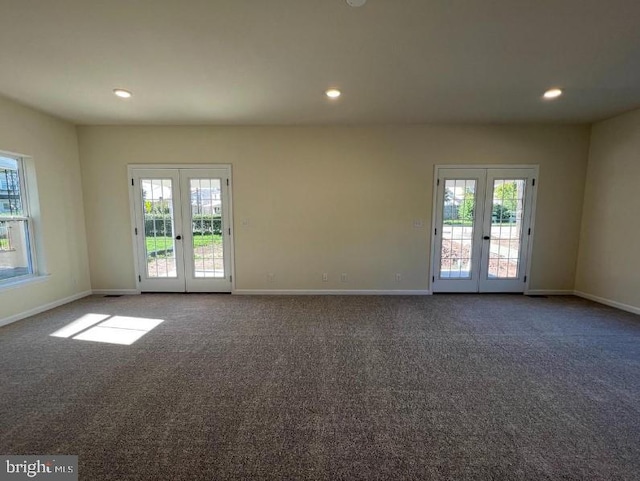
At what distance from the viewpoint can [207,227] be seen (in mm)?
4484

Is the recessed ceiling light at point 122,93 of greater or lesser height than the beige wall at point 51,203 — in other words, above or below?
above

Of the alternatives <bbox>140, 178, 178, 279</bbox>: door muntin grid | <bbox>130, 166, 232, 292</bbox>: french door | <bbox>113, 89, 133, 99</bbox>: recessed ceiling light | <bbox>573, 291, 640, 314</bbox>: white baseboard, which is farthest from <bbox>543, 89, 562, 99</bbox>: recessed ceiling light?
<bbox>140, 178, 178, 279</bbox>: door muntin grid

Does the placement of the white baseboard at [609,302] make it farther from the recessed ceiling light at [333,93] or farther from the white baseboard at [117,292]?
the white baseboard at [117,292]

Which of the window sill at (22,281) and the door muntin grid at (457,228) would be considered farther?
the door muntin grid at (457,228)

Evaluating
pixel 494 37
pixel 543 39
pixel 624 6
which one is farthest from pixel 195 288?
pixel 624 6

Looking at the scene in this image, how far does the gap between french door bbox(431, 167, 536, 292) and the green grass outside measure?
374 centimetres

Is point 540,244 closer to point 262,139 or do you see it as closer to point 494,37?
point 494,37

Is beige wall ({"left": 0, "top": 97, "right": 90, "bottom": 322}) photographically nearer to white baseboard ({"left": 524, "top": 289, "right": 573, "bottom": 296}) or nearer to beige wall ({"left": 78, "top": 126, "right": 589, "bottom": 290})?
beige wall ({"left": 78, "top": 126, "right": 589, "bottom": 290})

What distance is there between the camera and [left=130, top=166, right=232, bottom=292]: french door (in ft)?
14.4

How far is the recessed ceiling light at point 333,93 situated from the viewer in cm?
305

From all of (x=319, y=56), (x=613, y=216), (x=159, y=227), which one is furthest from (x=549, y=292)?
(x=159, y=227)

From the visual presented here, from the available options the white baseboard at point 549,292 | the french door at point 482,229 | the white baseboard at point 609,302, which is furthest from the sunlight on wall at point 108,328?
the white baseboard at point 609,302

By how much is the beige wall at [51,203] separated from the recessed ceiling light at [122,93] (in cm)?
148

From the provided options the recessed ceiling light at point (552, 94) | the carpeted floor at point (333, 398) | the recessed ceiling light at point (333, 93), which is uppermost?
the recessed ceiling light at point (552, 94)
